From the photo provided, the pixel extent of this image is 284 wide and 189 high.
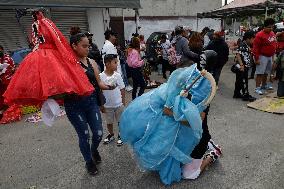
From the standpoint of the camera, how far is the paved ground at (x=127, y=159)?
3.50 meters

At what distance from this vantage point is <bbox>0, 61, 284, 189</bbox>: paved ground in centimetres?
350

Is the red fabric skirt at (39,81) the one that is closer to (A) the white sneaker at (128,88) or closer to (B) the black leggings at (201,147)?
(B) the black leggings at (201,147)

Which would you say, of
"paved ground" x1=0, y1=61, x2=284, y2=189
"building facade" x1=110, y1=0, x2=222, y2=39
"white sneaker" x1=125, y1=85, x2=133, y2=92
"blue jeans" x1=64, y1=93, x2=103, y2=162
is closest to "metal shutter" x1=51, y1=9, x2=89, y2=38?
"white sneaker" x1=125, y1=85, x2=133, y2=92

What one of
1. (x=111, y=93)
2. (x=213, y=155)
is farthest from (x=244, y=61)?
(x=111, y=93)

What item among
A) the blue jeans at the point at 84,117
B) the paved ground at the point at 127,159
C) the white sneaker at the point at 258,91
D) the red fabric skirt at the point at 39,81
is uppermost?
the red fabric skirt at the point at 39,81

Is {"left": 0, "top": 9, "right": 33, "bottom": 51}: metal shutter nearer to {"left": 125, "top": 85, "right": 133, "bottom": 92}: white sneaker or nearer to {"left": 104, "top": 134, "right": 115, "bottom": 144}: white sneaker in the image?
{"left": 125, "top": 85, "right": 133, "bottom": 92}: white sneaker

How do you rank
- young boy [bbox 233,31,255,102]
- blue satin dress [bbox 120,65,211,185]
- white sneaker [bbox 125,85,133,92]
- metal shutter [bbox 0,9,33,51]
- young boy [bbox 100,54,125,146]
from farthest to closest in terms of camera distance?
metal shutter [bbox 0,9,33,51] < white sneaker [bbox 125,85,133,92] < young boy [bbox 233,31,255,102] < young boy [bbox 100,54,125,146] < blue satin dress [bbox 120,65,211,185]

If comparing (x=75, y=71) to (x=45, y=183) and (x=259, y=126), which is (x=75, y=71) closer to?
(x=45, y=183)

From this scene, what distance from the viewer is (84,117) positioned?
139 inches

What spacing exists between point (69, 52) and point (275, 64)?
579 centimetres

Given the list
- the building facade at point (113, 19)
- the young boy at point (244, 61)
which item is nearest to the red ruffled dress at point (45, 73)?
the young boy at point (244, 61)

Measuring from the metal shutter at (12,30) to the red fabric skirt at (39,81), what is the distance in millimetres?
9111

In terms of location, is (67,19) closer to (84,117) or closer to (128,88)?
(128,88)

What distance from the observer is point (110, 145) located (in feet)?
15.3
